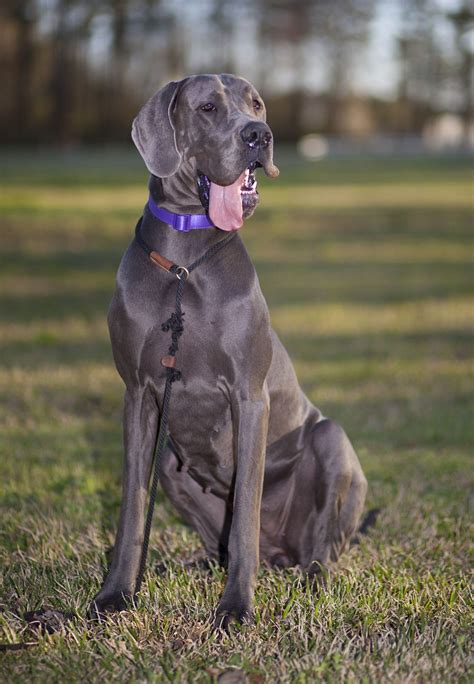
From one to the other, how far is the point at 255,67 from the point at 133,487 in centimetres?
4274

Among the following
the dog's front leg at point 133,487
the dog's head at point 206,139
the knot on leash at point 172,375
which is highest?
the dog's head at point 206,139

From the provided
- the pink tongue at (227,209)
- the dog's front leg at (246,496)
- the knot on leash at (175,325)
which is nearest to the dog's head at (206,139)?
the pink tongue at (227,209)

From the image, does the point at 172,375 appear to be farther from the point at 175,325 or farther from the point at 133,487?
the point at 133,487

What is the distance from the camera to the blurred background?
3091 cm

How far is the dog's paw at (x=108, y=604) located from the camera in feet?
10.6

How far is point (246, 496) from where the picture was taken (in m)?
3.29

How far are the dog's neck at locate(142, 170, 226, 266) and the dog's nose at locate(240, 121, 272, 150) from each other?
0.24 m

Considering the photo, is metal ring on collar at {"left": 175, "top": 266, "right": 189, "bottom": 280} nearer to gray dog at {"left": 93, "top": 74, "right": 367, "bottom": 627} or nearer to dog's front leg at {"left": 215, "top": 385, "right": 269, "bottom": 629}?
gray dog at {"left": 93, "top": 74, "right": 367, "bottom": 627}

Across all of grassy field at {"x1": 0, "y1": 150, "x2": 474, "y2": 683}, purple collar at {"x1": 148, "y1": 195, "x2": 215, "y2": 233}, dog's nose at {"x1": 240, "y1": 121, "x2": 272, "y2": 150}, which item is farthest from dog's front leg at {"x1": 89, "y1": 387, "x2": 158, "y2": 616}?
dog's nose at {"x1": 240, "y1": 121, "x2": 272, "y2": 150}

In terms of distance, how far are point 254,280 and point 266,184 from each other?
20.2 meters

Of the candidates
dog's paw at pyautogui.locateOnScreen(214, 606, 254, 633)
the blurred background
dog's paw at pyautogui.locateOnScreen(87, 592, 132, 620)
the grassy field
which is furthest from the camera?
the blurred background

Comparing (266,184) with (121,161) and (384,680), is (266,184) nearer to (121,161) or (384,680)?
(121,161)

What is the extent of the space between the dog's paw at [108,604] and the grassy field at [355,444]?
0.15 ft

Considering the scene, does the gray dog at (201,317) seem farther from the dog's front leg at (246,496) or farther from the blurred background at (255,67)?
the blurred background at (255,67)
